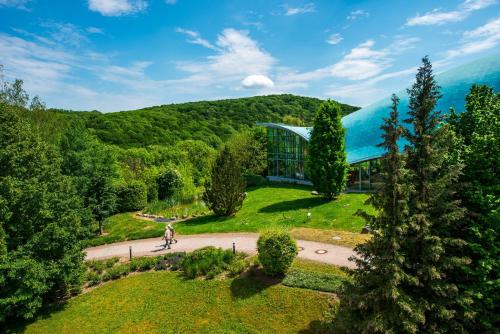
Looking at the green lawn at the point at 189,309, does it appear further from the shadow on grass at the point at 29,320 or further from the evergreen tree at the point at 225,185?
the evergreen tree at the point at 225,185

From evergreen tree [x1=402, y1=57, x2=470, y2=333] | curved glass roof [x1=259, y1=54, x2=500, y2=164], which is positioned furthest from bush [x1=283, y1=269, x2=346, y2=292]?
curved glass roof [x1=259, y1=54, x2=500, y2=164]

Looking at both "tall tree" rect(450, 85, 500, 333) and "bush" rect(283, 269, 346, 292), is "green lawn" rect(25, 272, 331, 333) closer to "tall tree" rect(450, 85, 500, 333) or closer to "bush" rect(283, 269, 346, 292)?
"bush" rect(283, 269, 346, 292)

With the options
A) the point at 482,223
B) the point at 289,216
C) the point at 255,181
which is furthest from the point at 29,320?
the point at 255,181

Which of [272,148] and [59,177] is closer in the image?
[59,177]

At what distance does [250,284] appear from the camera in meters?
14.5

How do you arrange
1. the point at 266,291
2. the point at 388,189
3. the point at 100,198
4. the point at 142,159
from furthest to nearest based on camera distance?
the point at 142,159 → the point at 100,198 → the point at 266,291 → the point at 388,189

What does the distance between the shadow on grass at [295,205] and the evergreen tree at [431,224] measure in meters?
18.3

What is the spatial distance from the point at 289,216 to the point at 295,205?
3490 millimetres

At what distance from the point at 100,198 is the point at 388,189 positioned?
943 inches

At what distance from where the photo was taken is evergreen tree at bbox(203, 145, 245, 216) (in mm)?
24938

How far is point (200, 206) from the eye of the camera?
1241 inches

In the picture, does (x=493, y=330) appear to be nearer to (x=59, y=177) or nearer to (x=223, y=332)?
(x=223, y=332)

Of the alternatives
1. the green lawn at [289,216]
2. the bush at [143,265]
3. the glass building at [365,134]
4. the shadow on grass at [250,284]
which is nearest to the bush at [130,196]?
the green lawn at [289,216]

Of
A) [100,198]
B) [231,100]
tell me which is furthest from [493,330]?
[231,100]
